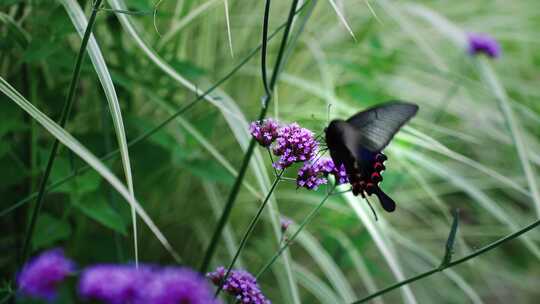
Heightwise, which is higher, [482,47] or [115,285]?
[482,47]

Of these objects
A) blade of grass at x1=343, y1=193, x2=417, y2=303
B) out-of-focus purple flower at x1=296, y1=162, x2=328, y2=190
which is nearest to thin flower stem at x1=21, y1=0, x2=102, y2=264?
out-of-focus purple flower at x1=296, y1=162, x2=328, y2=190

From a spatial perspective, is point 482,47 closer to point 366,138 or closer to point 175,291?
point 366,138

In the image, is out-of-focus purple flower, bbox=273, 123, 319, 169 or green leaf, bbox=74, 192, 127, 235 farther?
green leaf, bbox=74, 192, 127, 235

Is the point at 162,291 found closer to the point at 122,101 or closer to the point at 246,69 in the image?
the point at 122,101

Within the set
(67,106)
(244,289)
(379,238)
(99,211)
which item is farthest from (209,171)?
(244,289)

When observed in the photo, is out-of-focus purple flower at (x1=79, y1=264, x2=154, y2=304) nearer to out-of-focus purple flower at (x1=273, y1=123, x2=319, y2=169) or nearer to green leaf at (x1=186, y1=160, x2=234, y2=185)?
out-of-focus purple flower at (x1=273, y1=123, x2=319, y2=169)

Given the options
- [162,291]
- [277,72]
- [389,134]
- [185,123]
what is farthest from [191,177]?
[162,291]

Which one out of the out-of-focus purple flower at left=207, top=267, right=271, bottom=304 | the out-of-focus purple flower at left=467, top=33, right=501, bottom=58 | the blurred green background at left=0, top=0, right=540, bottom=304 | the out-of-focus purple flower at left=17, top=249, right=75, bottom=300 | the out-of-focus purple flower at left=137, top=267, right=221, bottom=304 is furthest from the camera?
the out-of-focus purple flower at left=467, top=33, right=501, bottom=58

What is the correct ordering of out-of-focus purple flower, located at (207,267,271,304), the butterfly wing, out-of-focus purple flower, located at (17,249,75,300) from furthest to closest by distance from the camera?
1. the butterfly wing
2. out-of-focus purple flower, located at (207,267,271,304)
3. out-of-focus purple flower, located at (17,249,75,300)
